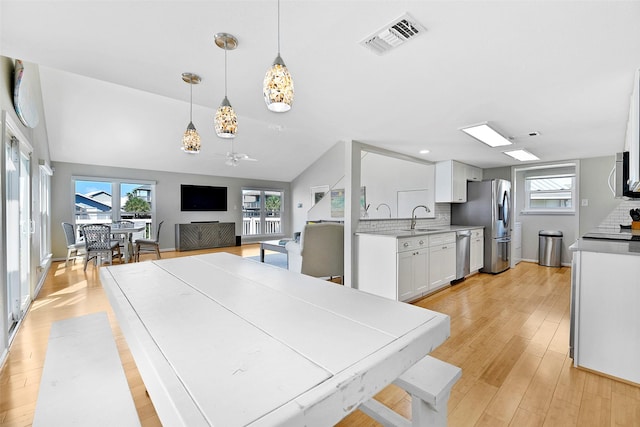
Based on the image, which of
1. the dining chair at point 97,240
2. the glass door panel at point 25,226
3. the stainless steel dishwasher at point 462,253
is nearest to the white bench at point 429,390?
the stainless steel dishwasher at point 462,253

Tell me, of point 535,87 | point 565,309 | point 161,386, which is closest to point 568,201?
point 565,309

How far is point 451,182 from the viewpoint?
15.5ft

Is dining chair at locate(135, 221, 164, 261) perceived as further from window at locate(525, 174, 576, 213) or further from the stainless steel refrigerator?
window at locate(525, 174, 576, 213)

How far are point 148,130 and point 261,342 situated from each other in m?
6.39

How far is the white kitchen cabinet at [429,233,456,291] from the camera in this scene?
12.0 ft

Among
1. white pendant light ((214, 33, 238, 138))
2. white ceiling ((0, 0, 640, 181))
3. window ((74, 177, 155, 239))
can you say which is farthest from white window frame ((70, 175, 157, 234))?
white pendant light ((214, 33, 238, 138))

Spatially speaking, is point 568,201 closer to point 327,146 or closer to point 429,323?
point 327,146

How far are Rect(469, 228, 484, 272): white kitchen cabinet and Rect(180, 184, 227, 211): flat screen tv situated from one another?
6.74 metres

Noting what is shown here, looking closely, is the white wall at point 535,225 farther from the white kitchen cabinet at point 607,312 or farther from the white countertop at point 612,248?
the white kitchen cabinet at point 607,312

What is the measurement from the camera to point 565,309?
10.3 feet

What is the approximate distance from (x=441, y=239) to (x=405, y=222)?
2.12 ft

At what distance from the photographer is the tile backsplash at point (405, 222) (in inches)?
147

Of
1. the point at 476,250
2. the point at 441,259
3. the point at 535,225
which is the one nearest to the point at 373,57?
the point at 441,259

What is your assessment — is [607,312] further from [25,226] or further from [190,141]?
Result: [25,226]
